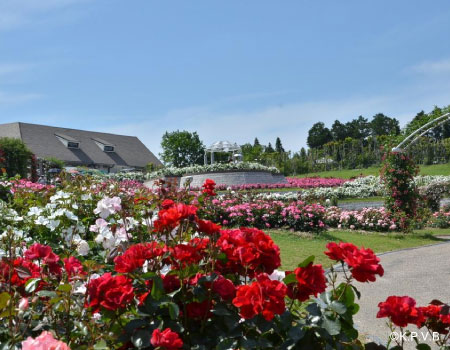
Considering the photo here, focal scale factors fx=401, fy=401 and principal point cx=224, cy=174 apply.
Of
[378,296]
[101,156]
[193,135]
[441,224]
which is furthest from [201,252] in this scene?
[193,135]

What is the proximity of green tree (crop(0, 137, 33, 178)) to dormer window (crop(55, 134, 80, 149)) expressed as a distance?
22.1 m

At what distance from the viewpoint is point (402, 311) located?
5.19 ft

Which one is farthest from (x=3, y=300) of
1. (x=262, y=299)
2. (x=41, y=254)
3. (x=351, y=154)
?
(x=351, y=154)

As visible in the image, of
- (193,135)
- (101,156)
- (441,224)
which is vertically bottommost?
(441,224)

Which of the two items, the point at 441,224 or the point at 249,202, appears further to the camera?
the point at 441,224

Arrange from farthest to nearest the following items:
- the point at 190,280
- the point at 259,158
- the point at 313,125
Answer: the point at 313,125
the point at 259,158
the point at 190,280

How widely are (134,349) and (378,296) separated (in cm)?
400

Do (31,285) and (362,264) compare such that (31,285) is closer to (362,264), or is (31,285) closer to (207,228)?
(207,228)

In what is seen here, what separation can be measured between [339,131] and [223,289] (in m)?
85.5

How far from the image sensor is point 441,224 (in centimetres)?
1212

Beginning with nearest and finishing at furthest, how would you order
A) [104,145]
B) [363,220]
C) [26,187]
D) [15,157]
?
[26,187] < [363,220] < [15,157] < [104,145]

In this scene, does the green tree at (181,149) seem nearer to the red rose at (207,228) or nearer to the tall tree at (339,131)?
the tall tree at (339,131)

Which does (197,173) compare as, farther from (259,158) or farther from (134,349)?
(259,158)

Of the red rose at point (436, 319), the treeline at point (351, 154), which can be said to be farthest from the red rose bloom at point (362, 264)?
the treeline at point (351, 154)
